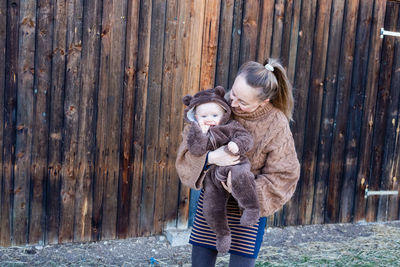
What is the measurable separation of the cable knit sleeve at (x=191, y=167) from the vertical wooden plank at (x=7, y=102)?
5.52ft

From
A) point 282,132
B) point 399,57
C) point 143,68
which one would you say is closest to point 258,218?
point 282,132

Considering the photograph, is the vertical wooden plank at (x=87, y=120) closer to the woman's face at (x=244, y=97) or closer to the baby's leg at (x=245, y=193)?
the woman's face at (x=244, y=97)

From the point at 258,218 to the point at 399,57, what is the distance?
133 inches

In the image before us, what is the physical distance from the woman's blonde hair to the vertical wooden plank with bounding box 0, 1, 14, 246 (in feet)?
6.31

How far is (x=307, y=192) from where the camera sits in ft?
15.6

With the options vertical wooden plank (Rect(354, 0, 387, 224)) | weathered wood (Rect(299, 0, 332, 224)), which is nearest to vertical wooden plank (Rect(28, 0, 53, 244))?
weathered wood (Rect(299, 0, 332, 224))

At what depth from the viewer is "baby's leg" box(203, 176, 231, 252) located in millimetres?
2385

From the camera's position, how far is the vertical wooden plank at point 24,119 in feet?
11.5

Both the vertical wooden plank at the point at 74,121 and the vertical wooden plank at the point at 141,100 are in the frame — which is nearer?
the vertical wooden plank at the point at 74,121

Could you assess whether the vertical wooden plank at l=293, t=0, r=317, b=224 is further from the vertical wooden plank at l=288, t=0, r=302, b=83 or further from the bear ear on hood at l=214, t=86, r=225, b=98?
the bear ear on hood at l=214, t=86, r=225, b=98

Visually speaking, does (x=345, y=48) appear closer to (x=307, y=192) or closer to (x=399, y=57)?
(x=399, y=57)

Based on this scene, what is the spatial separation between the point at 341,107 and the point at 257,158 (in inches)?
101

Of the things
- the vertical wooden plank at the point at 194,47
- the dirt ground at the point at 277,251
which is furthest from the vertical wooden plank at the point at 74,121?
the vertical wooden plank at the point at 194,47

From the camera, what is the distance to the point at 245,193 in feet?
7.68
